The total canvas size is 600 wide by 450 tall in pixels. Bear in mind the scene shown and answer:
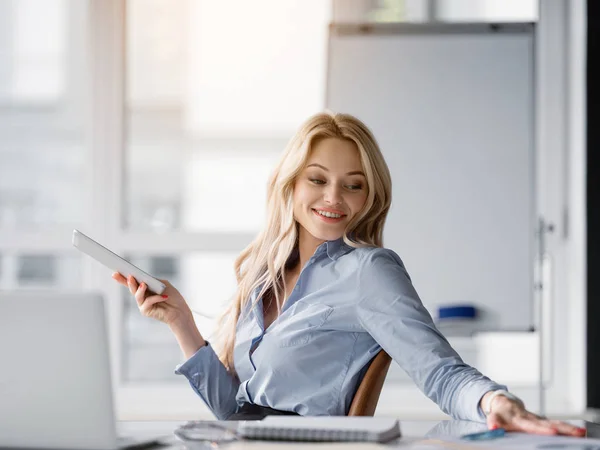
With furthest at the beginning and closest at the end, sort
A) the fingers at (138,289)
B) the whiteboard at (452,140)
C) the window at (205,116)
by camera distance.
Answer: the window at (205,116) < the whiteboard at (452,140) < the fingers at (138,289)

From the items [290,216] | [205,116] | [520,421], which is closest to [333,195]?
[290,216]

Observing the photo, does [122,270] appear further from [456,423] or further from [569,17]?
[569,17]

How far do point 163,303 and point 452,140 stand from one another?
2003mm

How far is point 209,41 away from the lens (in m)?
3.88

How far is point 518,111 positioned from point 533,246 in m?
0.55

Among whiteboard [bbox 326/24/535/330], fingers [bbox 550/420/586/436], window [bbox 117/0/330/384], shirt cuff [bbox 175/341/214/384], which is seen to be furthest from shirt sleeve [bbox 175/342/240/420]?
window [bbox 117/0/330/384]

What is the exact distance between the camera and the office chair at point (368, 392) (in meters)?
1.72

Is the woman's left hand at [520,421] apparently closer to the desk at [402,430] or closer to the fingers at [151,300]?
the desk at [402,430]

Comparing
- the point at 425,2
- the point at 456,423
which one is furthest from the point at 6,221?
the point at 456,423

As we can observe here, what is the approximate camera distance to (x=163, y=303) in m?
1.74

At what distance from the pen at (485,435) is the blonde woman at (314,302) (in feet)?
1.08

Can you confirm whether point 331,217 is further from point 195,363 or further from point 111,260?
point 111,260

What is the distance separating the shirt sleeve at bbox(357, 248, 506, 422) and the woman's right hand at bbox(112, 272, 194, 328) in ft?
1.21

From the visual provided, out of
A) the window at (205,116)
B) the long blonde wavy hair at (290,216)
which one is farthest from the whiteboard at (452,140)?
the long blonde wavy hair at (290,216)
